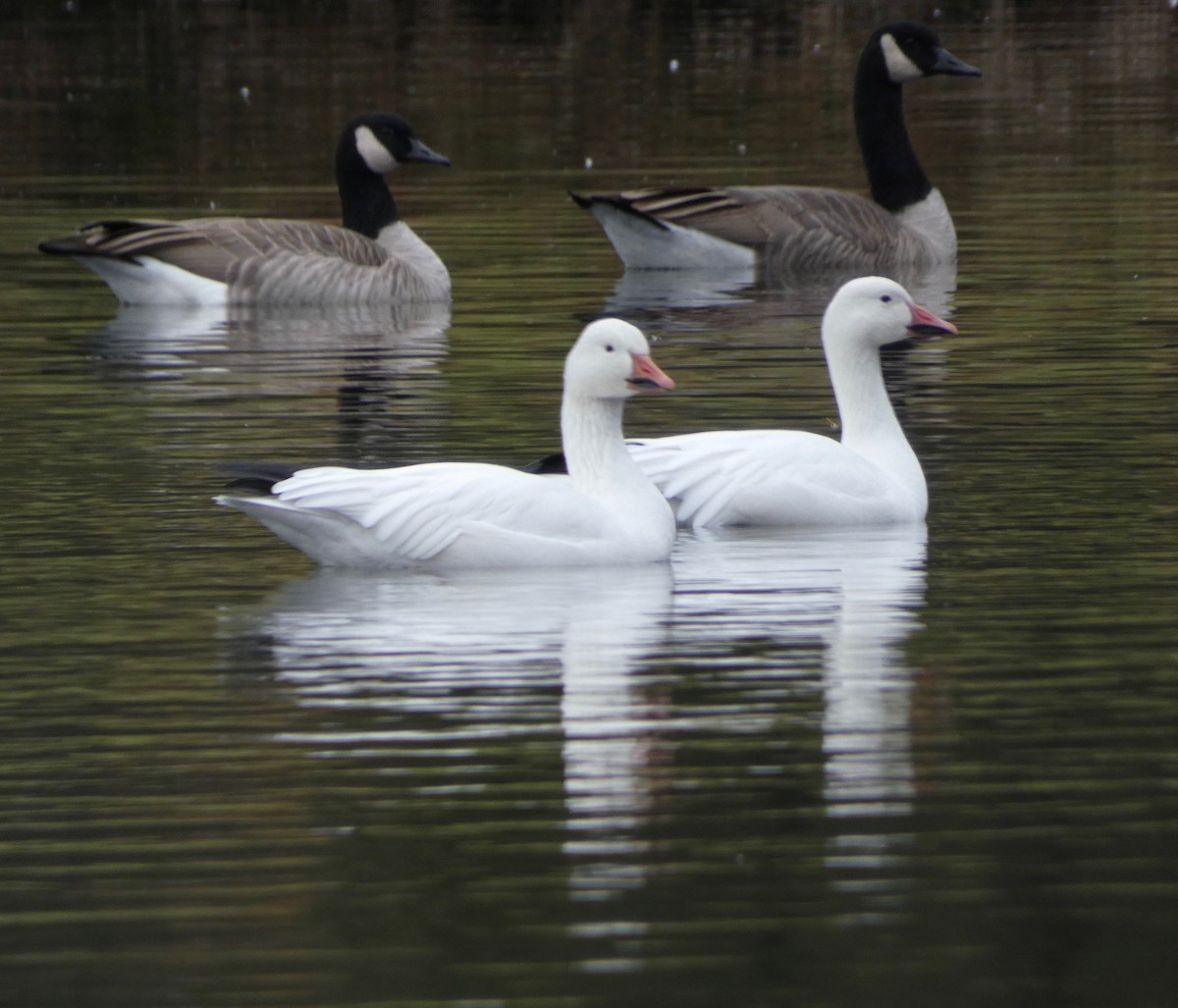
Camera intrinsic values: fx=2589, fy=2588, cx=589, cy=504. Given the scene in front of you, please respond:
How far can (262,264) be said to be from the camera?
17750 millimetres

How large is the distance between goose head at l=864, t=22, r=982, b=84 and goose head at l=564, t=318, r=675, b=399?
12.0 meters

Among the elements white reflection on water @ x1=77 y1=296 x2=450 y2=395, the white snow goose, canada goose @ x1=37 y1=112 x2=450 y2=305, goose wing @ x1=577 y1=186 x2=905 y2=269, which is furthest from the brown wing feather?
the white snow goose

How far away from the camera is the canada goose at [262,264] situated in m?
17.5

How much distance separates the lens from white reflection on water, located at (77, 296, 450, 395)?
47.4 feet

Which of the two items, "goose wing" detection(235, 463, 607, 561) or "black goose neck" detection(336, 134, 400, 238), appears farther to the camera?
"black goose neck" detection(336, 134, 400, 238)

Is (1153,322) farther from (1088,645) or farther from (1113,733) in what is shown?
(1113,733)

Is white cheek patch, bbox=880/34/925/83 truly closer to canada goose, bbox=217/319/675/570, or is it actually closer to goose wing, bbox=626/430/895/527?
goose wing, bbox=626/430/895/527

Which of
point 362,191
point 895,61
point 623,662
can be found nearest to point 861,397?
point 623,662

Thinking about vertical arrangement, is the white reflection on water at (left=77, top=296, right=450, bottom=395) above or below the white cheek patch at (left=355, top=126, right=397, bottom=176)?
below

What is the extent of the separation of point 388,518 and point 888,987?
14.0 ft

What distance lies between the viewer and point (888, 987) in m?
5.02

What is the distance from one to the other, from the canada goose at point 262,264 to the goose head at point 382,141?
0.32 feet

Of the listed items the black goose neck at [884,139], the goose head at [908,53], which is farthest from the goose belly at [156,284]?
the goose head at [908,53]

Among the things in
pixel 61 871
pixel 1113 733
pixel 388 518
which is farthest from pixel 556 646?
pixel 61 871
